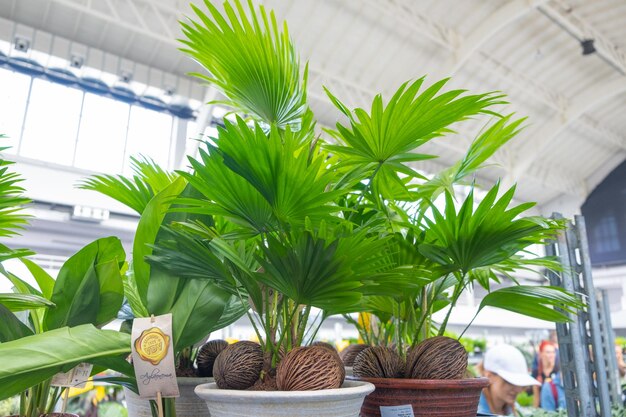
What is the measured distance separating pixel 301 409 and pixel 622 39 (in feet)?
38.1

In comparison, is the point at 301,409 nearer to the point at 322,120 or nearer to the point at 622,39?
the point at 322,120

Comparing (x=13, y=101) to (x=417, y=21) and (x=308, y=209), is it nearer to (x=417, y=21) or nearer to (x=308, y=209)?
(x=417, y=21)

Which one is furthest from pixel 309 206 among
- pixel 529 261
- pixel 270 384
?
pixel 529 261

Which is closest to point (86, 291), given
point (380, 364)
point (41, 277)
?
point (41, 277)

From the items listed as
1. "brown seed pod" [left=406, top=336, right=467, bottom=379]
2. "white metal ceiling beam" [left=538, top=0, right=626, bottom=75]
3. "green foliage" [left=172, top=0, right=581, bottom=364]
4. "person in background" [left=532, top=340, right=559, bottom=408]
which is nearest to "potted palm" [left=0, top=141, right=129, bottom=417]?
"green foliage" [left=172, top=0, right=581, bottom=364]

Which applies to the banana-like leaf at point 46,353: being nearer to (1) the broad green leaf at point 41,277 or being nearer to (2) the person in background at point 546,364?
(1) the broad green leaf at point 41,277

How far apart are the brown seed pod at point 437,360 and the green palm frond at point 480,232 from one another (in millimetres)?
128

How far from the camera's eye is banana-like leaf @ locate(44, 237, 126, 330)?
27.6 inches

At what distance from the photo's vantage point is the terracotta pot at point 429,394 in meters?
0.77

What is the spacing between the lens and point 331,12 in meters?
7.54

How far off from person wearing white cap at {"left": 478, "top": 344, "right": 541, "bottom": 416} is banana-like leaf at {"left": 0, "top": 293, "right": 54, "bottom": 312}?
2.34 meters

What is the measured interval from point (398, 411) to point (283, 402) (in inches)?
10.2

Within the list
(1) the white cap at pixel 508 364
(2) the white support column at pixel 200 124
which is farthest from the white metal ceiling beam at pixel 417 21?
(1) the white cap at pixel 508 364

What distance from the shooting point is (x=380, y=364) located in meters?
0.83
